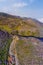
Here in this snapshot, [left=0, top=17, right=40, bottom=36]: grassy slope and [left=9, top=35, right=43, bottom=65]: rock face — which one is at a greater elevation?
[left=0, top=17, right=40, bottom=36]: grassy slope

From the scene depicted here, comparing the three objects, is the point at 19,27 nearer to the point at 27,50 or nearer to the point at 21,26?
the point at 21,26

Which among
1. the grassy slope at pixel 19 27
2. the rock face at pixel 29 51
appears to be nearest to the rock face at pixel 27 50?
Answer: the rock face at pixel 29 51

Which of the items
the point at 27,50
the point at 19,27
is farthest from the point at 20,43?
the point at 19,27

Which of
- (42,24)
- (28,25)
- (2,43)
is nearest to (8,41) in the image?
(2,43)

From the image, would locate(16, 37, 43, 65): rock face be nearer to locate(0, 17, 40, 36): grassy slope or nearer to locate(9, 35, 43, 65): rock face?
locate(9, 35, 43, 65): rock face

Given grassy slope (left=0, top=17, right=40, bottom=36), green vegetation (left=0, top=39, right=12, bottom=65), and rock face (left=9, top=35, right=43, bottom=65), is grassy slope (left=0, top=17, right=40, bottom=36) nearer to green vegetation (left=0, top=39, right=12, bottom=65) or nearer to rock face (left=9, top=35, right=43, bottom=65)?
rock face (left=9, top=35, right=43, bottom=65)

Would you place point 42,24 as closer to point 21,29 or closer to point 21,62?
point 21,29

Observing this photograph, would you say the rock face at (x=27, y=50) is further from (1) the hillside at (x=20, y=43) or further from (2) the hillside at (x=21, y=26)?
(2) the hillside at (x=21, y=26)

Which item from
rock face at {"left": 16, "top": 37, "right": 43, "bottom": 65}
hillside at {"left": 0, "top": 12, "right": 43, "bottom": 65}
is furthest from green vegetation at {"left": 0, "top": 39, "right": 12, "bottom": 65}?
rock face at {"left": 16, "top": 37, "right": 43, "bottom": 65}
